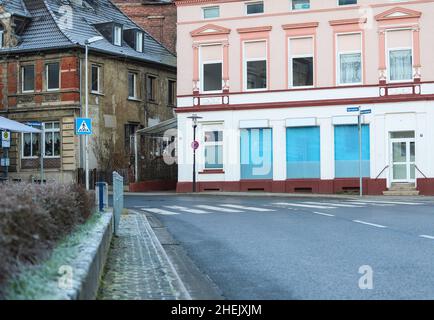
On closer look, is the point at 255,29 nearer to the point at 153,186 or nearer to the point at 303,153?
the point at 303,153

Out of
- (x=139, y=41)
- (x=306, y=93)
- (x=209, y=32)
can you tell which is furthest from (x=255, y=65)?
(x=139, y=41)

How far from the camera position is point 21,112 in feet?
135

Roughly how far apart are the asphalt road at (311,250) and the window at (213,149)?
1480 cm

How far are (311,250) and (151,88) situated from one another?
1409 inches

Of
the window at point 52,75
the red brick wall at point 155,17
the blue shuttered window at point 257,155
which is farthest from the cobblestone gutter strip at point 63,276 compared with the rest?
the red brick wall at point 155,17

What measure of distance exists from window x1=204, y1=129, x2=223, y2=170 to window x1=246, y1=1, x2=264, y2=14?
6.37 metres

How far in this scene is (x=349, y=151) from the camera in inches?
1304

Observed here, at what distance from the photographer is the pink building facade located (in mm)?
32250

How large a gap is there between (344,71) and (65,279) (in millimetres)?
29939

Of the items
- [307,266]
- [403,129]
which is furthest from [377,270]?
[403,129]

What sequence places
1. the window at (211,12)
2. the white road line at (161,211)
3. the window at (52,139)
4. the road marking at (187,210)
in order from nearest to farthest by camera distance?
the white road line at (161,211), the road marking at (187,210), the window at (211,12), the window at (52,139)

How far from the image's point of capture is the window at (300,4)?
112 ft

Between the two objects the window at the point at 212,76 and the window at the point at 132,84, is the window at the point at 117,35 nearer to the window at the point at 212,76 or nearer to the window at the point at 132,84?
the window at the point at 132,84

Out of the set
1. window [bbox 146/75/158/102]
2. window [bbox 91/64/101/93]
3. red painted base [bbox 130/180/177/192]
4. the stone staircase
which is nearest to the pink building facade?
the stone staircase
